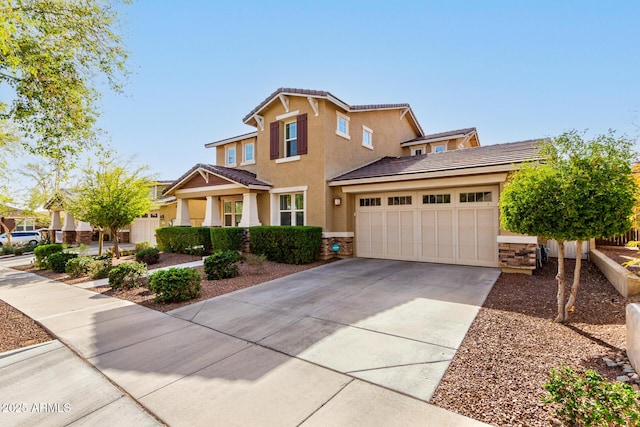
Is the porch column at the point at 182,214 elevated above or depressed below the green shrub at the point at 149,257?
above

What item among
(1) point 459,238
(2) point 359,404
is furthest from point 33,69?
(1) point 459,238

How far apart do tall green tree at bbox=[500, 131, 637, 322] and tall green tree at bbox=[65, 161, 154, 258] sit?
14.0 metres

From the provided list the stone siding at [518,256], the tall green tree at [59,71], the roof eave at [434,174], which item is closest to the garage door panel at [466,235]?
the stone siding at [518,256]

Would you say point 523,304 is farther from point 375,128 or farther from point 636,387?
point 375,128

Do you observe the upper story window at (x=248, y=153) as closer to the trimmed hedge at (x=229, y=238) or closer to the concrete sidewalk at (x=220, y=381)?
the trimmed hedge at (x=229, y=238)

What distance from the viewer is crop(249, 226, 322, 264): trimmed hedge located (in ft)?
36.3

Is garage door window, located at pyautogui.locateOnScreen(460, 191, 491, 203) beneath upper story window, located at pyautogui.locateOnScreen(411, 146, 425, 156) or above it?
beneath

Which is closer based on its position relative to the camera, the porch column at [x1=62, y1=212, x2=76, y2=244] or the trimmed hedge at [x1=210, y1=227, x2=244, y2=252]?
the trimmed hedge at [x1=210, y1=227, x2=244, y2=252]

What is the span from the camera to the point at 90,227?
76.6ft

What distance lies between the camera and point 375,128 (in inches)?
580

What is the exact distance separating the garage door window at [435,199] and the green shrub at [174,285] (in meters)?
8.08

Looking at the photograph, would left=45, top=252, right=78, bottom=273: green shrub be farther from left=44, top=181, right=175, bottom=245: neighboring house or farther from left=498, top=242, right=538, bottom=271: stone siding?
left=498, top=242, right=538, bottom=271: stone siding

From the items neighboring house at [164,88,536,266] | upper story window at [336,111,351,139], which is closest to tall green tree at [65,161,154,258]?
neighboring house at [164,88,536,266]

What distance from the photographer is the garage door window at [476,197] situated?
948 cm
